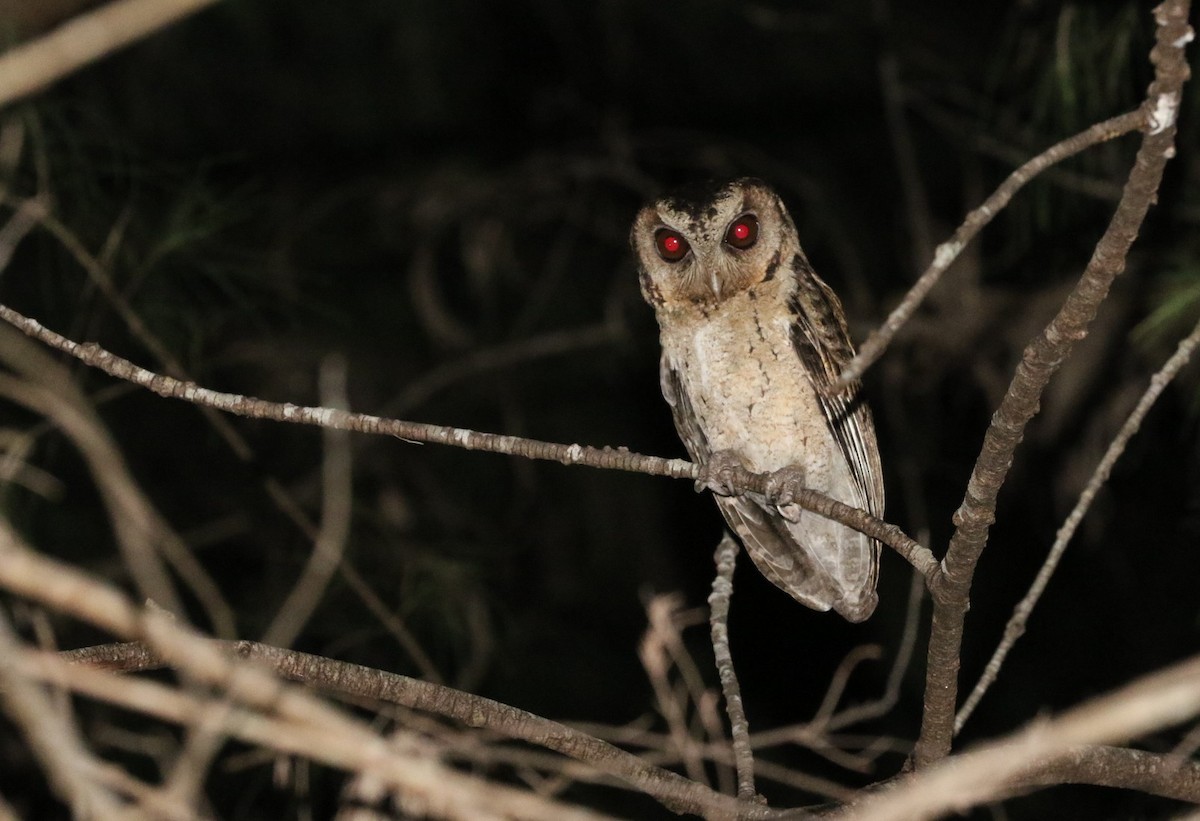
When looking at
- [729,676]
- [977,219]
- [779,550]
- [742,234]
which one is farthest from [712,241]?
[977,219]

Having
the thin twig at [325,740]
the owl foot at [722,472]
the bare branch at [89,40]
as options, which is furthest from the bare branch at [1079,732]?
the owl foot at [722,472]

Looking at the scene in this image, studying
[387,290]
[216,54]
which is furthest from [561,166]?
[216,54]

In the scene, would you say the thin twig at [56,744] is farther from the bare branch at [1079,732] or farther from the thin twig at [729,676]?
the thin twig at [729,676]

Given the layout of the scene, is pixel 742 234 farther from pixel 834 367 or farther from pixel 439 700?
pixel 439 700

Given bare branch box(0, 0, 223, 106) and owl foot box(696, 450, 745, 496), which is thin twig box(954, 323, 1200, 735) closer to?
owl foot box(696, 450, 745, 496)

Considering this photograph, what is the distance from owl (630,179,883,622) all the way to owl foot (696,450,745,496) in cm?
1

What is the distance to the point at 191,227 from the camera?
2996 millimetres

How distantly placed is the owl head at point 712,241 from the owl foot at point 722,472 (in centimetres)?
38

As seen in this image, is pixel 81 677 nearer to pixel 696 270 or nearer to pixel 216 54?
pixel 696 270

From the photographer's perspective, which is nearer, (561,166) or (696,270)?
(696,270)

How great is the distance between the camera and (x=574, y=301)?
6.19 meters

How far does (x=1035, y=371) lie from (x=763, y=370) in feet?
4.56

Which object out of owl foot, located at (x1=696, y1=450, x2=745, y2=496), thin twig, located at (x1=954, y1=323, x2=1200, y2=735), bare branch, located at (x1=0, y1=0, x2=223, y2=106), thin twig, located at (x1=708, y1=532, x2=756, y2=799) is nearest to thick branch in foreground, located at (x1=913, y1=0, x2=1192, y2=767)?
thin twig, located at (x1=954, y1=323, x2=1200, y2=735)

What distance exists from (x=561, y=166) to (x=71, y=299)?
2718 mm
